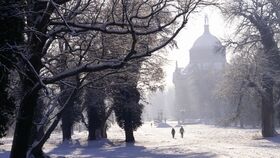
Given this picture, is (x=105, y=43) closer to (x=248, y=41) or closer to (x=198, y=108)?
(x=248, y=41)

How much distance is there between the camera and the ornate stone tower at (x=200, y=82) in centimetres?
11224

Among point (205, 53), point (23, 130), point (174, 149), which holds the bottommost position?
point (174, 149)

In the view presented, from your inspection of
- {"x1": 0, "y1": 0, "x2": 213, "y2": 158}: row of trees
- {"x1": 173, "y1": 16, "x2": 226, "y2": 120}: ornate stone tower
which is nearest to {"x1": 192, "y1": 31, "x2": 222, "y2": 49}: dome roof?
{"x1": 173, "y1": 16, "x2": 226, "y2": 120}: ornate stone tower

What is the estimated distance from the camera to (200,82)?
117 meters

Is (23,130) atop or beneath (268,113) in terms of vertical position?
beneath

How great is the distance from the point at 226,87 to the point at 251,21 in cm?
702

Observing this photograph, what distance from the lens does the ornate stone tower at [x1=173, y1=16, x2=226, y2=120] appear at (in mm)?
112238

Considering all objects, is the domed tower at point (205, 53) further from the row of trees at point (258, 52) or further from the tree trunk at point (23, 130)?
the tree trunk at point (23, 130)

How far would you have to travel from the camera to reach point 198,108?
406 ft

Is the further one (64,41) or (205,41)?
(205,41)

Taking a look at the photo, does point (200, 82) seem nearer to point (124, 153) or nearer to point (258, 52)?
point (258, 52)

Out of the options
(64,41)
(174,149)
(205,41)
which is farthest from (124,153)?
(205,41)

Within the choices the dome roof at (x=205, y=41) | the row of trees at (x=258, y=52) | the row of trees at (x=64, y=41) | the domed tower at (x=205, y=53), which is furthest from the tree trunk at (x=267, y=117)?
the dome roof at (x=205, y=41)

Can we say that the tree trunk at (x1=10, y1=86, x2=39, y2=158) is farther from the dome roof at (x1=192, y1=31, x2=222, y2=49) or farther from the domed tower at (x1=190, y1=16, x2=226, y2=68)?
the dome roof at (x1=192, y1=31, x2=222, y2=49)
